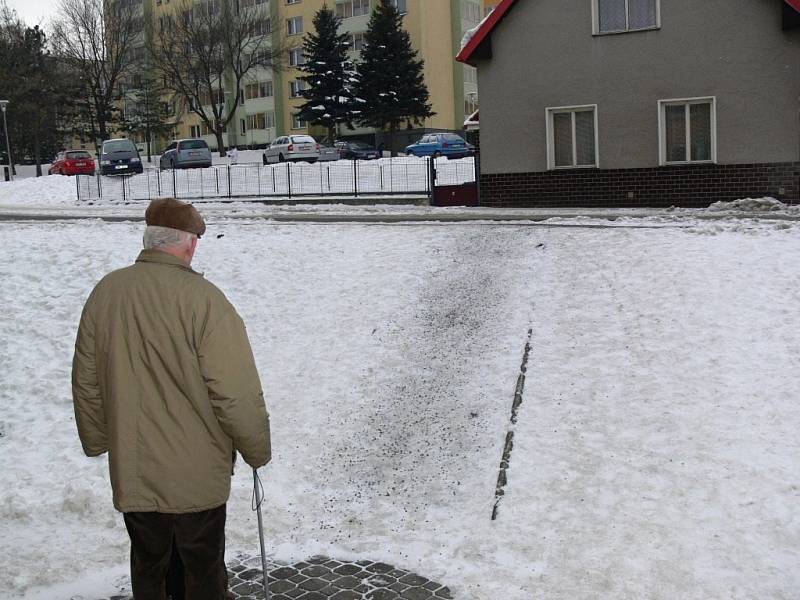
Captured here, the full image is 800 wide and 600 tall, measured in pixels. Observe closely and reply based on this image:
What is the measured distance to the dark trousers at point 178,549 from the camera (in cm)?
402

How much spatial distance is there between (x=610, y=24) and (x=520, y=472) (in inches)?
625

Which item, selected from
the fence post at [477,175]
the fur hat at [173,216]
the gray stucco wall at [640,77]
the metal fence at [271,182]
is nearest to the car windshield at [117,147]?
the metal fence at [271,182]

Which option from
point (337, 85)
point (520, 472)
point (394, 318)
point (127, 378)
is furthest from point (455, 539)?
point (337, 85)

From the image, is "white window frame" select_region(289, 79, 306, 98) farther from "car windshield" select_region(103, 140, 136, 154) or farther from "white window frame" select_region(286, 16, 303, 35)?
"car windshield" select_region(103, 140, 136, 154)

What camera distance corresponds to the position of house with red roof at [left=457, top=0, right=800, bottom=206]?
63.4 ft

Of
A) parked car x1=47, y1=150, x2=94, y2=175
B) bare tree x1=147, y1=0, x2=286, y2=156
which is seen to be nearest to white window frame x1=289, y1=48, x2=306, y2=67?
bare tree x1=147, y1=0, x2=286, y2=156

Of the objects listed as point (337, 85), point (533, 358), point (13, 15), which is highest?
point (13, 15)

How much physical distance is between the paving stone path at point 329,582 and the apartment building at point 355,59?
55.5 m

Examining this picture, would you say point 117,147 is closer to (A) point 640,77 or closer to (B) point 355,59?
(B) point 355,59

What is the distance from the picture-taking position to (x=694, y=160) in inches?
798

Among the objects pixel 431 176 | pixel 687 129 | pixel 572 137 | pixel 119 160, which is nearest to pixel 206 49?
pixel 119 160

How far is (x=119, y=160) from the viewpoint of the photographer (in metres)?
40.5

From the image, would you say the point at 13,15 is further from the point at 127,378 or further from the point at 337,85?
the point at 127,378

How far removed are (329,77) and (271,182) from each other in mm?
28160
